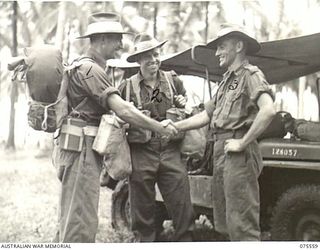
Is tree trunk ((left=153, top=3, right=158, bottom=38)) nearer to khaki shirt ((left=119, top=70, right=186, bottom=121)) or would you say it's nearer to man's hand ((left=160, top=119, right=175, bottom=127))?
khaki shirt ((left=119, top=70, right=186, bottom=121))

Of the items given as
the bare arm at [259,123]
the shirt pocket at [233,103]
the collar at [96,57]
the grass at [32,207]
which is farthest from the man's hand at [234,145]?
the collar at [96,57]

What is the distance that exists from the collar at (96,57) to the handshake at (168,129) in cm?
38

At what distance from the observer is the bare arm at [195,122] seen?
89.9 inches

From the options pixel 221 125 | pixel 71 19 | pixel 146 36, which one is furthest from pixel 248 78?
pixel 71 19

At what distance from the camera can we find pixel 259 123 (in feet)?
6.64

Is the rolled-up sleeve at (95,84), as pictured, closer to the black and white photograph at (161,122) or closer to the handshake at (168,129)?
the black and white photograph at (161,122)

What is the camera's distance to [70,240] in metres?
2.21

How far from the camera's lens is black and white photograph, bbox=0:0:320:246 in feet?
6.93

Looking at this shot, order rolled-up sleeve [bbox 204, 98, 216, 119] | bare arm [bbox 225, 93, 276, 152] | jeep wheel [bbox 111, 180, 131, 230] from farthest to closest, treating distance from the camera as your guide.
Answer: jeep wheel [bbox 111, 180, 131, 230] < rolled-up sleeve [bbox 204, 98, 216, 119] < bare arm [bbox 225, 93, 276, 152]

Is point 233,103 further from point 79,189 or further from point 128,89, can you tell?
point 79,189

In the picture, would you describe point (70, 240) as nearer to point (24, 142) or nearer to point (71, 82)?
point (24, 142)

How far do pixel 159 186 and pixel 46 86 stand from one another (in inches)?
27.6

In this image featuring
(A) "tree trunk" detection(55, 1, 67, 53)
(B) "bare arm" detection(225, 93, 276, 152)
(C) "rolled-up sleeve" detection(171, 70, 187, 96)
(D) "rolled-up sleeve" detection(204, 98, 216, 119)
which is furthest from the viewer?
(A) "tree trunk" detection(55, 1, 67, 53)

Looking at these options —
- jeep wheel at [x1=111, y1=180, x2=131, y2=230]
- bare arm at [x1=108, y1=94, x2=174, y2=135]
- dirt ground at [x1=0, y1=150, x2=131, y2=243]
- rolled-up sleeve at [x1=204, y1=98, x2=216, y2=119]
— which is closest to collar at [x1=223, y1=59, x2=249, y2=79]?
rolled-up sleeve at [x1=204, y1=98, x2=216, y2=119]
